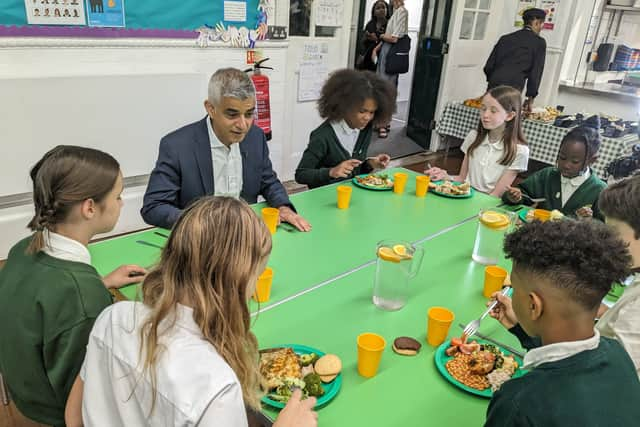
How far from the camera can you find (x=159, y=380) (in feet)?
3.09

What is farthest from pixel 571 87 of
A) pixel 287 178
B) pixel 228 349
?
pixel 228 349

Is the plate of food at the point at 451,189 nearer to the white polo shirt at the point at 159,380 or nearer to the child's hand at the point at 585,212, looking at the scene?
the child's hand at the point at 585,212

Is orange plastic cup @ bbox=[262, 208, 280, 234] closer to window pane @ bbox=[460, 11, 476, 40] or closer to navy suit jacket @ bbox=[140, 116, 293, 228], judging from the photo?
navy suit jacket @ bbox=[140, 116, 293, 228]

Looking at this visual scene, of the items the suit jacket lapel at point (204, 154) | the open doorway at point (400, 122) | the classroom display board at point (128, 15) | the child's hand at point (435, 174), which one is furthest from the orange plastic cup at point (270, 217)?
the open doorway at point (400, 122)

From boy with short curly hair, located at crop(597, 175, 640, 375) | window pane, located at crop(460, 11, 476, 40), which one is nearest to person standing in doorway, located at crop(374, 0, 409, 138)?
window pane, located at crop(460, 11, 476, 40)

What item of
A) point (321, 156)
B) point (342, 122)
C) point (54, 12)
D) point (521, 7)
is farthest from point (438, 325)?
point (521, 7)

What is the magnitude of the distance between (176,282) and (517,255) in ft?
2.57

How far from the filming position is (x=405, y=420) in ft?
3.75

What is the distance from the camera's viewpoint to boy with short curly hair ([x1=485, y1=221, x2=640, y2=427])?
969mm

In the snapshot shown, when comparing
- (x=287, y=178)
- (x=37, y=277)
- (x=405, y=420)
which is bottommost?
(x=287, y=178)

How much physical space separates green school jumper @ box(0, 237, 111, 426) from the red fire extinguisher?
3.10 meters

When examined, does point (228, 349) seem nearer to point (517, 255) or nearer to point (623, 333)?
point (517, 255)

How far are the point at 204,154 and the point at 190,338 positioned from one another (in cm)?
141

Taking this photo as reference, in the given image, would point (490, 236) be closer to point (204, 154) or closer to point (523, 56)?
point (204, 154)
